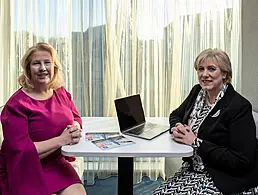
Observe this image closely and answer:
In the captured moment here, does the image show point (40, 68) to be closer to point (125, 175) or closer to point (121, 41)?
point (125, 175)

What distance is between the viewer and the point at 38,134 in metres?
1.70

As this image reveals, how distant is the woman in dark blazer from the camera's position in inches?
62.9

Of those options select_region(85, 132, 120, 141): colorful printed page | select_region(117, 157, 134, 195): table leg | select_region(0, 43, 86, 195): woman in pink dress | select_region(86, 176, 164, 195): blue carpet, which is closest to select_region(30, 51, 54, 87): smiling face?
select_region(0, 43, 86, 195): woman in pink dress

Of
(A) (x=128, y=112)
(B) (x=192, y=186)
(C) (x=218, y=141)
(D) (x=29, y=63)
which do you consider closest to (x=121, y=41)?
(A) (x=128, y=112)

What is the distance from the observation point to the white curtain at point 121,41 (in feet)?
9.75

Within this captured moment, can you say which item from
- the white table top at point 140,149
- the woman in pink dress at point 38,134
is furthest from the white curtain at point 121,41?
the white table top at point 140,149

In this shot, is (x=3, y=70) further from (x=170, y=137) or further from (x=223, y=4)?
(x=223, y=4)

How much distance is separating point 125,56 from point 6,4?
1.22 m

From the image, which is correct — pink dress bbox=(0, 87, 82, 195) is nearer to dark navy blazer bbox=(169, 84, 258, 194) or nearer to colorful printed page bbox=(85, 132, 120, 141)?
colorful printed page bbox=(85, 132, 120, 141)

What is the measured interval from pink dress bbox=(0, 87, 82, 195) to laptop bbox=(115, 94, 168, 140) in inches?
13.6

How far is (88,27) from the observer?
3020mm

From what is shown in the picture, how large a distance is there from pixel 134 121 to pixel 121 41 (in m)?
1.17

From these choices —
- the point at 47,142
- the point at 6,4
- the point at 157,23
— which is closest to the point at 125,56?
the point at 157,23

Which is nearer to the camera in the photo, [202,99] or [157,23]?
[202,99]
